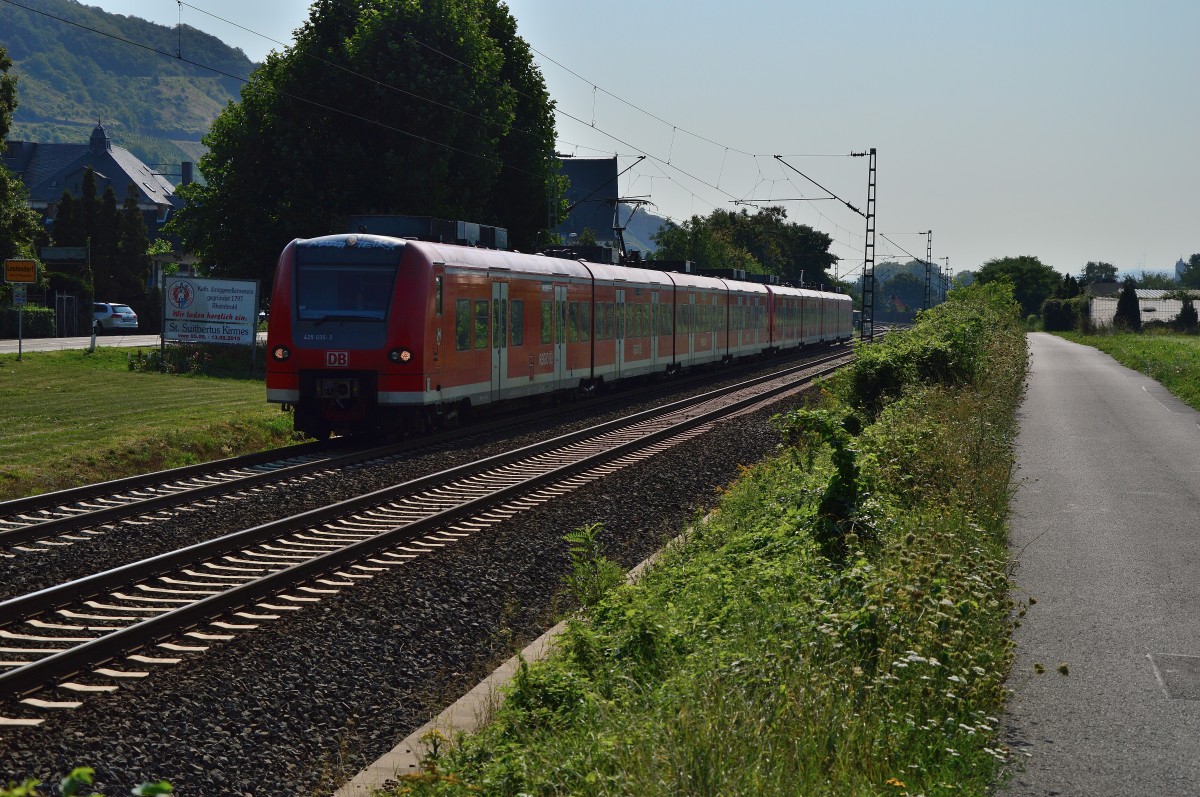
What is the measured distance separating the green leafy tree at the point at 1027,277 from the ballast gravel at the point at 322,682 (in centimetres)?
11903

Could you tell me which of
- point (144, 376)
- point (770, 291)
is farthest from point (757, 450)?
point (770, 291)

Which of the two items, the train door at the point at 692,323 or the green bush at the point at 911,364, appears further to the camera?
the train door at the point at 692,323

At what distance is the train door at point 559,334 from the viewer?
83.1 ft

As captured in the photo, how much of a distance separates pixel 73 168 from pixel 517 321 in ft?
414

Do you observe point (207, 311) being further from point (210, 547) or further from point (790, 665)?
point (790, 665)

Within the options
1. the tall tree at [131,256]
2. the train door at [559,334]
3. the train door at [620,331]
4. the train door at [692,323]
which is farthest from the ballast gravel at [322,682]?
the tall tree at [131,256]

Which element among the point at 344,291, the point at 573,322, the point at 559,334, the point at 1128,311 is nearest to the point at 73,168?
the point at 1128,311

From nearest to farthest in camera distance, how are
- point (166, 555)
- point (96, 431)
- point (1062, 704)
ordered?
point (1062, 704) → point (166, 555) → point (96, 431)

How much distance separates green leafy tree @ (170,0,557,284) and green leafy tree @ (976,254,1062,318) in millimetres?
92978

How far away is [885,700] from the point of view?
5.97 meters

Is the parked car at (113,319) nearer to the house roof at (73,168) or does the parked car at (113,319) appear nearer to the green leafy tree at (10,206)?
the green leafy tree at (10,206)

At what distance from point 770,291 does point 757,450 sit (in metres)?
32.2

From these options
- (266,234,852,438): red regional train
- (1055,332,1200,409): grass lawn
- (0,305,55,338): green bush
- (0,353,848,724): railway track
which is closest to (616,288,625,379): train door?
(266,234,852,438): red regional train

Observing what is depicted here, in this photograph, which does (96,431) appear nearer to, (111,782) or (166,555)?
(166,555)
